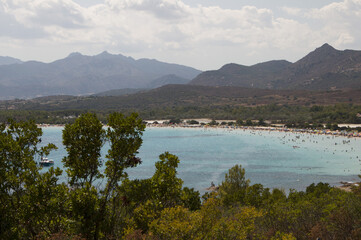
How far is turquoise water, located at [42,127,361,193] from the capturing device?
83.6m

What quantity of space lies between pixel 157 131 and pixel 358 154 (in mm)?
107594

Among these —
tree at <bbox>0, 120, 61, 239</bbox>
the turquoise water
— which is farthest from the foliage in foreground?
the turquoise water

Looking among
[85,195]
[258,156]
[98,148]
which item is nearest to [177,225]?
[85,195]

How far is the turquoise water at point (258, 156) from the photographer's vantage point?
3290 inches

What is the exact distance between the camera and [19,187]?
671 inches

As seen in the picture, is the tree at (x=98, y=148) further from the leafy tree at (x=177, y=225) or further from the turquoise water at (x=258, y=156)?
the turquoise water at (x=258, y=156)

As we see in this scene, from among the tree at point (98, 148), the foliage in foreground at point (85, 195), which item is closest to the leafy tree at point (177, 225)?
the foliage in foreground at point (85, 195)

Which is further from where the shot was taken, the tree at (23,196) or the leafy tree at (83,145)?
the leafy tree at (83,145)

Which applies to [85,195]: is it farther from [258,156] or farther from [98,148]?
[258,156]

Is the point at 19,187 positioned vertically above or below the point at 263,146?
above

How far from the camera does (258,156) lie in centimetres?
11544

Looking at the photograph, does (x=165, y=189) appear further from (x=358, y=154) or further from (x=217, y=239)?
(x=358, y=154)

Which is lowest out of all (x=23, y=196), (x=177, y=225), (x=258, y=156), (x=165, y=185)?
(x=258, y=156)

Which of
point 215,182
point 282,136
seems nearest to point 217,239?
point 215,182
